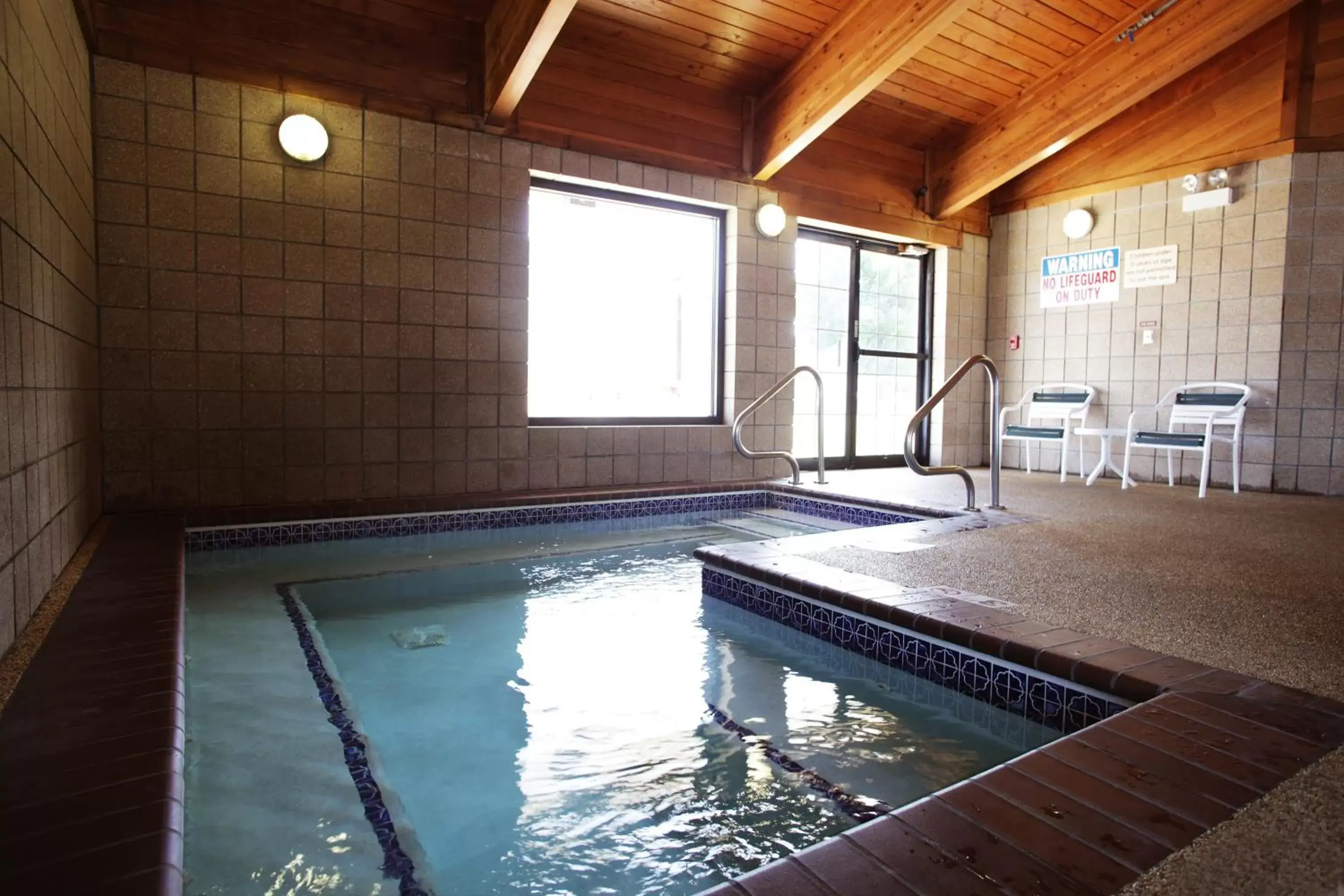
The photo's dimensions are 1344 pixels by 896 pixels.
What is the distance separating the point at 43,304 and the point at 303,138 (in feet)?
6.60

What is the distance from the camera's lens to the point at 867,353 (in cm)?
655

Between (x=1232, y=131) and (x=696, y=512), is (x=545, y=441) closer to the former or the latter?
(x=696, y=512)

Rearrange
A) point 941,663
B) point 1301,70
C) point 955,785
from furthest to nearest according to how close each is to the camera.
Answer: point 1301,70 < point 941,663 < point 955,785

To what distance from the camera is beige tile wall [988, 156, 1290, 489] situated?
529cm

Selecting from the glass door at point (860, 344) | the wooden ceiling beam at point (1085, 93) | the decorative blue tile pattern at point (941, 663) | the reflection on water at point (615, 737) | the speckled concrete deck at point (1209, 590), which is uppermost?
the wooden ceiling beam at point (1085, 93)

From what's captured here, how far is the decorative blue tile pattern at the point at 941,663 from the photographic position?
5.69ft

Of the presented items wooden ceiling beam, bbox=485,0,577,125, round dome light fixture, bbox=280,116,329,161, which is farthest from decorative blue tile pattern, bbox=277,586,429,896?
wooden ceiling beam, bbox=485,0,577,125

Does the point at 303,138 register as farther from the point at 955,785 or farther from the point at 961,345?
the point at 961,345

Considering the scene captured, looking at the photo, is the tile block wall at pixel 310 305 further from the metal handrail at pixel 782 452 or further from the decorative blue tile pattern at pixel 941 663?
the decorative blue tile pattern at pixel 941 663

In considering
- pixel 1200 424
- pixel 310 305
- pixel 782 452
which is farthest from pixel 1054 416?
pixel 310 305

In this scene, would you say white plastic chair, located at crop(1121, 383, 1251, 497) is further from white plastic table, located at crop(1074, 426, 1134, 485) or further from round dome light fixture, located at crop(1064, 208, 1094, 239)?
round dome light fixture, located at crop(1064, 208, 1094, 239)

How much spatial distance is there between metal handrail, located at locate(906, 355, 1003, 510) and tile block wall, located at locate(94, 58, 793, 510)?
2.04m

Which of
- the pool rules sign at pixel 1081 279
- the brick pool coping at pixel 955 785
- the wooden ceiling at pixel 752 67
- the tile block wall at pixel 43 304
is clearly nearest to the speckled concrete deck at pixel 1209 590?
the brick pool coping at pixel 955 785

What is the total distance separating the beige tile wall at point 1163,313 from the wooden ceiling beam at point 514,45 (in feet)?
15.0
